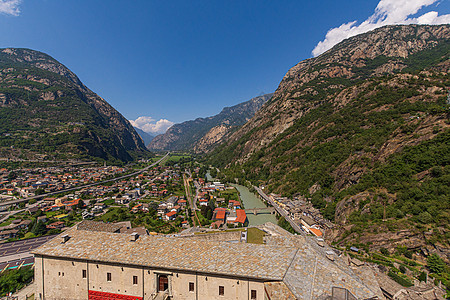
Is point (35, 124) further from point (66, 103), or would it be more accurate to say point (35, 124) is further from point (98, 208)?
point (98, 208)

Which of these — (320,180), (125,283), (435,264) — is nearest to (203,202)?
(320,180)

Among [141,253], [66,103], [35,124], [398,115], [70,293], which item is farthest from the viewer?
[66,103]

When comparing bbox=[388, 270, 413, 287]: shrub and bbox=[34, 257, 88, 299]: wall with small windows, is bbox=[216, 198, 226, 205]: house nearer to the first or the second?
bbox=[388, 270, 413, 287]: shrub

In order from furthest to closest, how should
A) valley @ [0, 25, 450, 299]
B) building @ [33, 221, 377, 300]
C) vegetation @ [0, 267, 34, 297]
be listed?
valley @ [0, 25, 450, 299]
vegetation @ [0, 267, 34, 297]
building @ [33, 221, 377, 300]

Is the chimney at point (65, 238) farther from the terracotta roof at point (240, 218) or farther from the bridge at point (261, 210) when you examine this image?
the bridge at point (261, 210)

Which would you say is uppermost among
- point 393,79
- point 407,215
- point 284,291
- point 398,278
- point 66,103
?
point 66,103

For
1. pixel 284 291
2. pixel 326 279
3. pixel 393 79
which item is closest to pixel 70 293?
pixel 284 291

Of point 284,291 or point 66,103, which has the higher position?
point 66,103

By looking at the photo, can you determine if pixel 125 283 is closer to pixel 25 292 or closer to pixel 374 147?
pixel 25 292

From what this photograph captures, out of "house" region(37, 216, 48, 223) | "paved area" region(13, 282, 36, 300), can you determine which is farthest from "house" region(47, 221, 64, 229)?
"paved area" region(13, 282, 36, 300)
